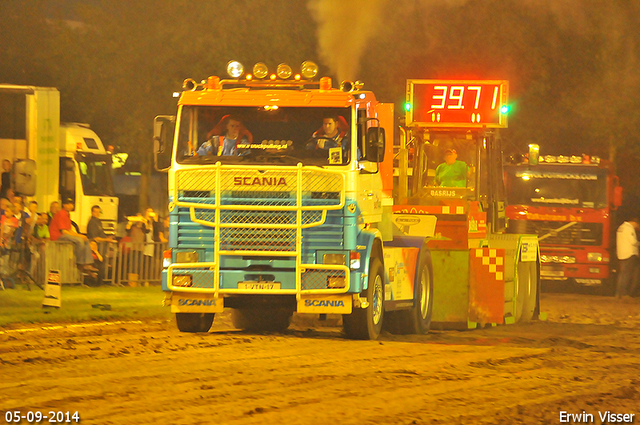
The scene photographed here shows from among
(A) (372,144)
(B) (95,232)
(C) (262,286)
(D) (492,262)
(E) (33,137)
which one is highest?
(E) (33,137)

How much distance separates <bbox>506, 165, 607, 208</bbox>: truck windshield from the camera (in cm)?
2706

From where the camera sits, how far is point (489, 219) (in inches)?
747

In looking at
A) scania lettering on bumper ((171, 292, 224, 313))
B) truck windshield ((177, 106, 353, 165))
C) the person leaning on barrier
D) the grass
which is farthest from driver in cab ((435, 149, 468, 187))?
the person leaning on barrier

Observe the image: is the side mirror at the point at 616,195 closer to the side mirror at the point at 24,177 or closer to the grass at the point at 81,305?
the grass at the point at 81,305

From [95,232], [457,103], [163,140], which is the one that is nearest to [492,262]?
[457,103]

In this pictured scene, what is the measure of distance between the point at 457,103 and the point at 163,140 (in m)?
6.97

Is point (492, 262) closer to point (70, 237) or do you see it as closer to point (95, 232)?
point (70, 237)

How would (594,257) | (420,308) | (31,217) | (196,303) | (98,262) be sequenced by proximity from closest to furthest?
(196,303)
(420,308)
(31,217)
(98,262)
(594,257)

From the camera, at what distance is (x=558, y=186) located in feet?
89.4

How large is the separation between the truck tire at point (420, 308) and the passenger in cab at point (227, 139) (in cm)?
355

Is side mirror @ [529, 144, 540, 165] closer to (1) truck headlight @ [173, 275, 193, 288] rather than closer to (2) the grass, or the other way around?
(2) the grass

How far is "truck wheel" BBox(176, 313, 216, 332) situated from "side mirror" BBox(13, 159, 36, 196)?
768 cm

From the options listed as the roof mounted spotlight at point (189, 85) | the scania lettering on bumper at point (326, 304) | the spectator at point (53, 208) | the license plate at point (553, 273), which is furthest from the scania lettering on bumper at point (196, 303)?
the license plate at point (553, 273)

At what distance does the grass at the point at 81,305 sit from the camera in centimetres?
1603
